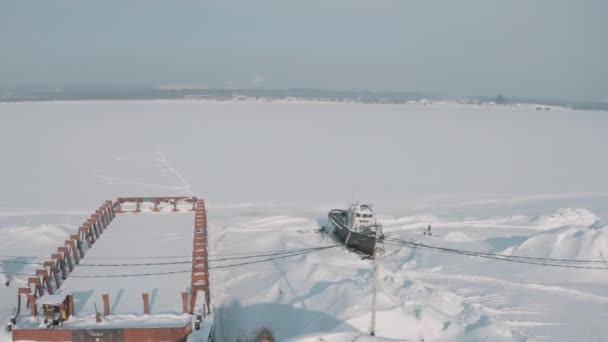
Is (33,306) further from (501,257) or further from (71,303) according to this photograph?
(501,257)

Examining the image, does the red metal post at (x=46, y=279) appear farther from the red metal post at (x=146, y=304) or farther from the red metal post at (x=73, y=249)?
the red metal post at (x=146, y=304)

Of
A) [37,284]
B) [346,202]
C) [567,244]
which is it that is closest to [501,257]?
[567,244]

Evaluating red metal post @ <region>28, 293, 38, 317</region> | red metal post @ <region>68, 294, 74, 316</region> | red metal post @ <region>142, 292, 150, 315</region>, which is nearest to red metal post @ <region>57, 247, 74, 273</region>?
red metal post @ <region>28, 293, 38, 317</region>

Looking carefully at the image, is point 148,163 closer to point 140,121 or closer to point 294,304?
point 294,304

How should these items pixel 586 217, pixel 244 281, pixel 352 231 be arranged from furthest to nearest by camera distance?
1. pixel 586 217
2. pixel 352 231
3. pixel 244 281

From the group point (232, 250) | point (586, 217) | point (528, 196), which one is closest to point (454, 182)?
point (528, 196)

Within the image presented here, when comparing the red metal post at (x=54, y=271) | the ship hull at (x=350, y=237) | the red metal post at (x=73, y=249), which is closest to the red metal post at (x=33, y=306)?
the red metal post at (x=54, y=271)
